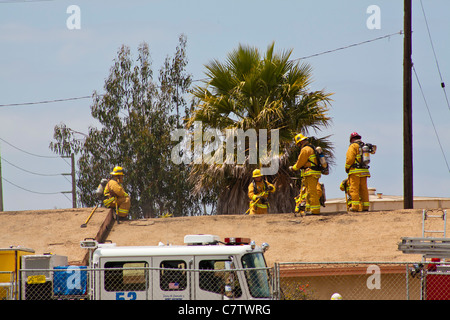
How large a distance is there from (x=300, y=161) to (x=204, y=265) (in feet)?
23.8

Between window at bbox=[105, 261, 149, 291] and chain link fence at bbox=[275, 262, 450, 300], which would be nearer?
window at bbox=[105, 261, 149, 291]

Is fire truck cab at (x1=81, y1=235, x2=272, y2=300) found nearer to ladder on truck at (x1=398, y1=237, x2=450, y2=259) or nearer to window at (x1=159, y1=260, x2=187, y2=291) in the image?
window at (x1=159, y1=260, x2=187, y2=291)

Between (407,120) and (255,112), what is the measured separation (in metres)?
4.78

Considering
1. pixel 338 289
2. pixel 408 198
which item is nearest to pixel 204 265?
pixel 338 289

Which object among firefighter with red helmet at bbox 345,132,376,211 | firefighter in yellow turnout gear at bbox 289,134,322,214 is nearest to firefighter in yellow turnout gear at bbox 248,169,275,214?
firefighter in yellow turnout gear at bbox 289,134,322,214

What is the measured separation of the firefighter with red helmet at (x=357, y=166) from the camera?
60.9ft

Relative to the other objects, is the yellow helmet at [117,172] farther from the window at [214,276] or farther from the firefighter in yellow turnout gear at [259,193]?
the window at [214,276]

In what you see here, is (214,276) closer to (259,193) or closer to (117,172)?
(259,193)

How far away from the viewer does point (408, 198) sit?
2167 cm

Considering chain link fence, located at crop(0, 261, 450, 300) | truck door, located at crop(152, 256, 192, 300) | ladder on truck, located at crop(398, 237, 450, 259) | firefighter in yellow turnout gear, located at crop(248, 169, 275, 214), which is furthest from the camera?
firefighter in yellow turnout gear, located at crop(248, 169, 275, 214)

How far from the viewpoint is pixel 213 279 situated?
11.8 metres

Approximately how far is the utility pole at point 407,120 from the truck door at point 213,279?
10.9 metres

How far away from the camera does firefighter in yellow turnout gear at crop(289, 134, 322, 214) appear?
61.3ft

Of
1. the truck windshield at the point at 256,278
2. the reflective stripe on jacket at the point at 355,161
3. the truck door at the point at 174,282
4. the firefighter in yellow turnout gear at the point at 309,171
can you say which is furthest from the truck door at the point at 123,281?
the reflective stripe on jacket at the point at 355,161
